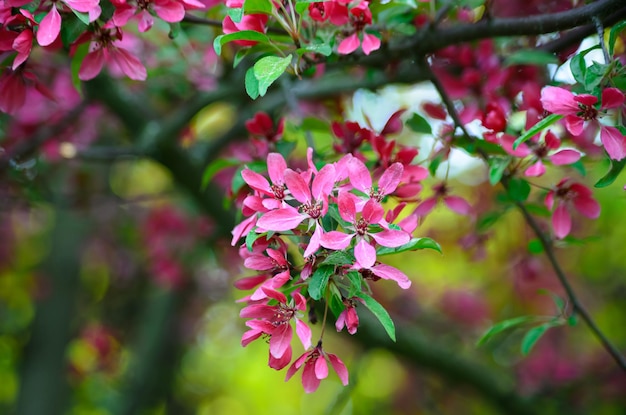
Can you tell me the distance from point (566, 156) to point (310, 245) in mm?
573

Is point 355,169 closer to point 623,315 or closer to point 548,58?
point 548,58

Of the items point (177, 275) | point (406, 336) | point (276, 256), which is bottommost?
point (177, 275)

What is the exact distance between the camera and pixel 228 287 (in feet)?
13.0

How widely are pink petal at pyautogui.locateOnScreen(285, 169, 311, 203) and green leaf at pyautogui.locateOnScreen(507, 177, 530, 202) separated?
508 millimetres

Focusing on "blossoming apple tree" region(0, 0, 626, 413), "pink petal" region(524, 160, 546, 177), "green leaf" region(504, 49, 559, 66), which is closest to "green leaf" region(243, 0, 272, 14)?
"blossoming apple tree" region(0, 0, 626, 413)

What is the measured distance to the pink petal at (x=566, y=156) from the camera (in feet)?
3.51

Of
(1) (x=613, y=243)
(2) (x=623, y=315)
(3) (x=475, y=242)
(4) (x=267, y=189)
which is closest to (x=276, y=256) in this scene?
(4) (x=267, y=189)

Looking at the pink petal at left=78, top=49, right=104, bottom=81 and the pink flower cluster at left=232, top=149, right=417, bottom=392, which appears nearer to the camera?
the pink flower cluster at left=232, top=149, right=417, bottom=392

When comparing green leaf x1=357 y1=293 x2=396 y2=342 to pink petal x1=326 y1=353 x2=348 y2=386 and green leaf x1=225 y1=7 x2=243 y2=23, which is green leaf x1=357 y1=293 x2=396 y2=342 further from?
green leaf x1=225 y1=7 x2=243 y2=23

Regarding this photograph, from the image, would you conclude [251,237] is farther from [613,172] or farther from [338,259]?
[613,172]

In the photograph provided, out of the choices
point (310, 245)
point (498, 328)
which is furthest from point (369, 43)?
point (498, 328)

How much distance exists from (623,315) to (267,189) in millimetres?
3330

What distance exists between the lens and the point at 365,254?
0.82m

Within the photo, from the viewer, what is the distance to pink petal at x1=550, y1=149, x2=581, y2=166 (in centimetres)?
107
